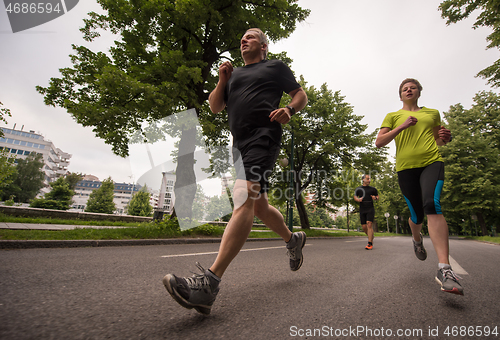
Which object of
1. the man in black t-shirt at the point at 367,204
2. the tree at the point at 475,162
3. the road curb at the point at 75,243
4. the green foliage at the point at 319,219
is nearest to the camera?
the road curb at the point at 75,243

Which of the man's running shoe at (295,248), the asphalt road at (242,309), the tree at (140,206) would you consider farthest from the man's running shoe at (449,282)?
the tree at (140,206)

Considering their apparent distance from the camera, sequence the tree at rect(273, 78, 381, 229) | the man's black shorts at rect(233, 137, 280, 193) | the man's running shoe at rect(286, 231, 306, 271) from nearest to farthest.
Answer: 1. the man's black shorts at rect(233, 137, 280, 193)
2. the man's running shoe at rect(286, 231, 306, 271)
3. the tree at rect(273, 78, 381, 229)

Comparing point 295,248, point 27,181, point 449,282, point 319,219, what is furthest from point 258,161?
point 319,219

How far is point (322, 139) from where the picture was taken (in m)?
16.6

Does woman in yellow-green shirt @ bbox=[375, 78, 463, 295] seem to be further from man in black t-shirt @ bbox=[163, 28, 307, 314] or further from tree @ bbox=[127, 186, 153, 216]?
tree @ bbox=[127, 186, 153, 216]

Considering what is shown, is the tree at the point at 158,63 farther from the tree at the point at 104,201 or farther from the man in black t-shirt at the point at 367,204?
the tree at the point at 104,201

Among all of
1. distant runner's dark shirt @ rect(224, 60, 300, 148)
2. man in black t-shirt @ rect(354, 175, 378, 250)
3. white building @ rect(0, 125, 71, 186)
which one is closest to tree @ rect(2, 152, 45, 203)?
white building @ rect(0, 125, 71, 186)

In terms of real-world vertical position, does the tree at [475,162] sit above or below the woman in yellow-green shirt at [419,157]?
above

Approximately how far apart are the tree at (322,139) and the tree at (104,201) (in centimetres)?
3408

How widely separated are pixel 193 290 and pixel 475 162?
37274mm

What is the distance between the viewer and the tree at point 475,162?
2498cm

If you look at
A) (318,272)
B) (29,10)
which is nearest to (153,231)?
(318,272)

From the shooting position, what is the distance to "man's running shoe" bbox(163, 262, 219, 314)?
1261mm

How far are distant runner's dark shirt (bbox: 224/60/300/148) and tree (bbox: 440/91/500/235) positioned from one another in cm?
3234
